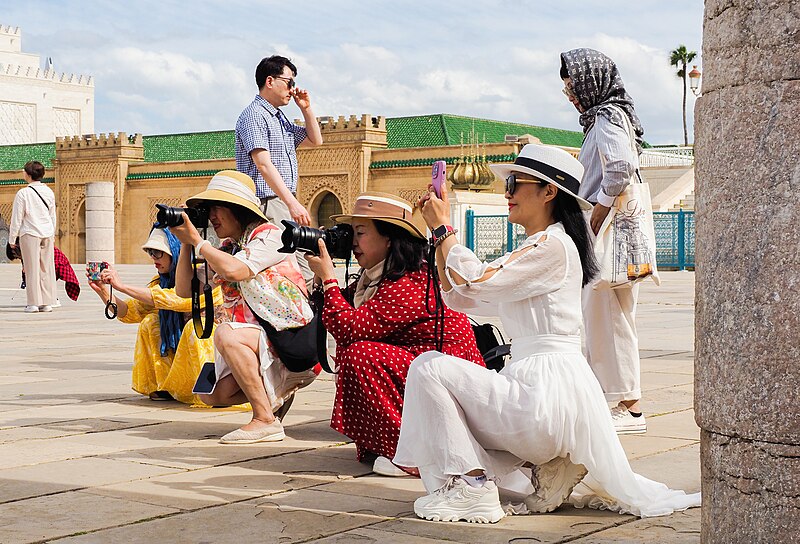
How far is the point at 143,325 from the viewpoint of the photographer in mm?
6625

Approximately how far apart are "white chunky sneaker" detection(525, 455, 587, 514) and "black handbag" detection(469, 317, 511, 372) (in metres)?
1.30

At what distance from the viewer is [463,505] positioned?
12.2ft

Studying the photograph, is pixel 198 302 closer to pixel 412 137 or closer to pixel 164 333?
pixel 164 333

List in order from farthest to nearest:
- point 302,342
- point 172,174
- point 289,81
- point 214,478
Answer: point 172,174 → point 289,81 → point 302,342 → point 214,478

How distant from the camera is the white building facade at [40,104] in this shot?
5662 centimetres

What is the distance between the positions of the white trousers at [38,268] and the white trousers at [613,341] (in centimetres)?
940

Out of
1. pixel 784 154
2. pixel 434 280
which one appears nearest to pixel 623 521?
pixel 434 280

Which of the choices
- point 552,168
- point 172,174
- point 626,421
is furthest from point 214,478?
point 172,174

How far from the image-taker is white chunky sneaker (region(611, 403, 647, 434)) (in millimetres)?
5469

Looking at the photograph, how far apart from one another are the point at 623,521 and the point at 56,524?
1.77 metres

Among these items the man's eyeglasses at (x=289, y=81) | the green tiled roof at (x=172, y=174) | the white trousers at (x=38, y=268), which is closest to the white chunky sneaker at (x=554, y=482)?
the man's eyeglasses at (x=289, y=81)

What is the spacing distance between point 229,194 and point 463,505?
2244 mm

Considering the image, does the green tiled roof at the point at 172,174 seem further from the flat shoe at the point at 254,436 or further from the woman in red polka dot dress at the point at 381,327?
the woman in red polka dot dress at the point at 381,327

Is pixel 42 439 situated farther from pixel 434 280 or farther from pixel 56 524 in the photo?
pixel 434 280
